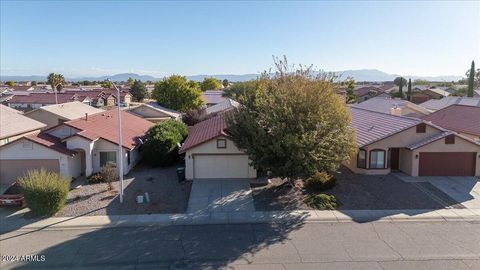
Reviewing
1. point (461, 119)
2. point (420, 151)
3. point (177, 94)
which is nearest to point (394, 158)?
point (420, 151)

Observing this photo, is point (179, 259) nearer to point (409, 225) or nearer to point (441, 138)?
point (409, 225)

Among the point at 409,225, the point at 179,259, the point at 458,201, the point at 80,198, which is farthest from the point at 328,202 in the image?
the point at 80,198

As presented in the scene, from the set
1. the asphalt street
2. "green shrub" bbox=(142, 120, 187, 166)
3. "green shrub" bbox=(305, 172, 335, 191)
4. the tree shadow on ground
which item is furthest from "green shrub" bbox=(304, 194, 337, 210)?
"green shrub" bbox=(142, 120, 187, 166)

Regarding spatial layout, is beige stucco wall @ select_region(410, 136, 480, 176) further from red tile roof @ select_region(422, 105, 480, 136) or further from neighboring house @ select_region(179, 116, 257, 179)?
neighboring house @ select_region(179, 116, 257, 179)

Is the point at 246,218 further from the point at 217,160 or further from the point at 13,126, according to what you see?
the point at 13,126

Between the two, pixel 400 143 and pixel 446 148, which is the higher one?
pixel 400 143

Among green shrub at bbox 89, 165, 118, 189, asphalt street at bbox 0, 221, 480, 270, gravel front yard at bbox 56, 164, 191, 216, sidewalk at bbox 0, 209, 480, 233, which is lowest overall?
asphalt street at bbox 0, 221, 480, 270
